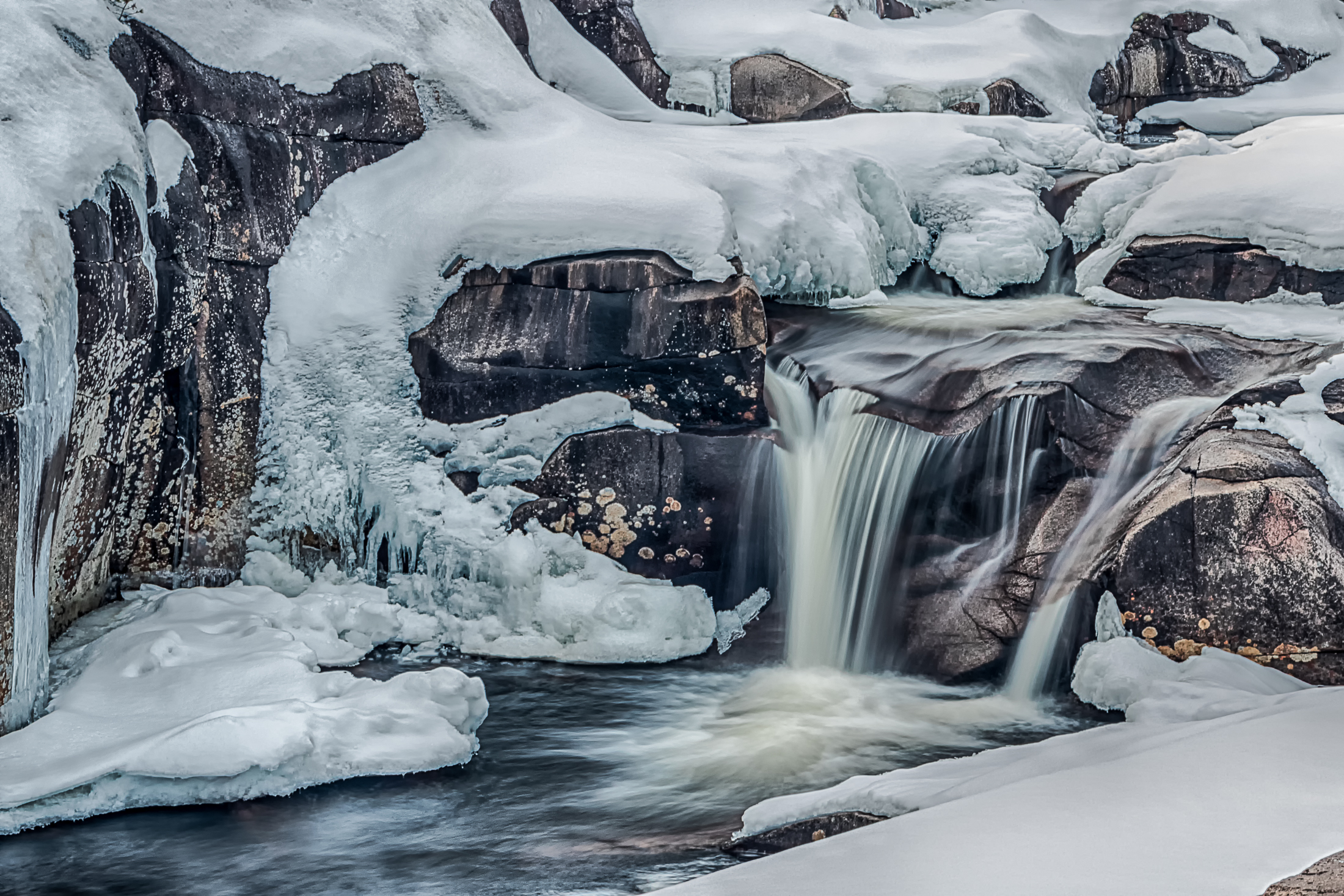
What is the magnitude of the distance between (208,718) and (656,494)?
2359 millimetres

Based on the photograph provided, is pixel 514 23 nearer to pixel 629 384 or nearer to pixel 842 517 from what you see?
pixel 629 384

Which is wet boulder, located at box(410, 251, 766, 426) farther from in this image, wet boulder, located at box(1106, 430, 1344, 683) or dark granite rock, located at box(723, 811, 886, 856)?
dark granite rock, located at box(723, 811, 886, 856)

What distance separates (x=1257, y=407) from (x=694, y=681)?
271 centimetres

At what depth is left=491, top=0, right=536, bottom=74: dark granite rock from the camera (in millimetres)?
8305

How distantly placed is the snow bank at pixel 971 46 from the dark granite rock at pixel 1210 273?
3.17 metres

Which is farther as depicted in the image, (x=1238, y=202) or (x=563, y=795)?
(x=1238, y=202)

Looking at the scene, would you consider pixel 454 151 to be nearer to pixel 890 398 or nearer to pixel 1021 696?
pixel 890 398

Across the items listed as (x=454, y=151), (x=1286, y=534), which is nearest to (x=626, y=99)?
(x=454, y=151)

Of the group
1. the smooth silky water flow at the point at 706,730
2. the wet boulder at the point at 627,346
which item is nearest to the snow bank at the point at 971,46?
the smooth silky water flow at the point at 706,730

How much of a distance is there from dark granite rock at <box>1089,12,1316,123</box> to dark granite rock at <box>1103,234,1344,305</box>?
4.19 metres

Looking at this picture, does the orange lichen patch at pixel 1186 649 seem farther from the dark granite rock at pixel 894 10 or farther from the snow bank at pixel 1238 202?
the dark granite rock at pixel 894 10

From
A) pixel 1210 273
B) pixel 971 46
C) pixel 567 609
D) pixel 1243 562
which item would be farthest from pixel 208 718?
pixel 971 46

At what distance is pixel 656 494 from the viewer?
18.7 ft

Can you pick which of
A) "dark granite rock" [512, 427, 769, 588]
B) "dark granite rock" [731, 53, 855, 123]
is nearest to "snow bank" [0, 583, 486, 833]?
"dark granite rock" [512, 427, 769, 588]
